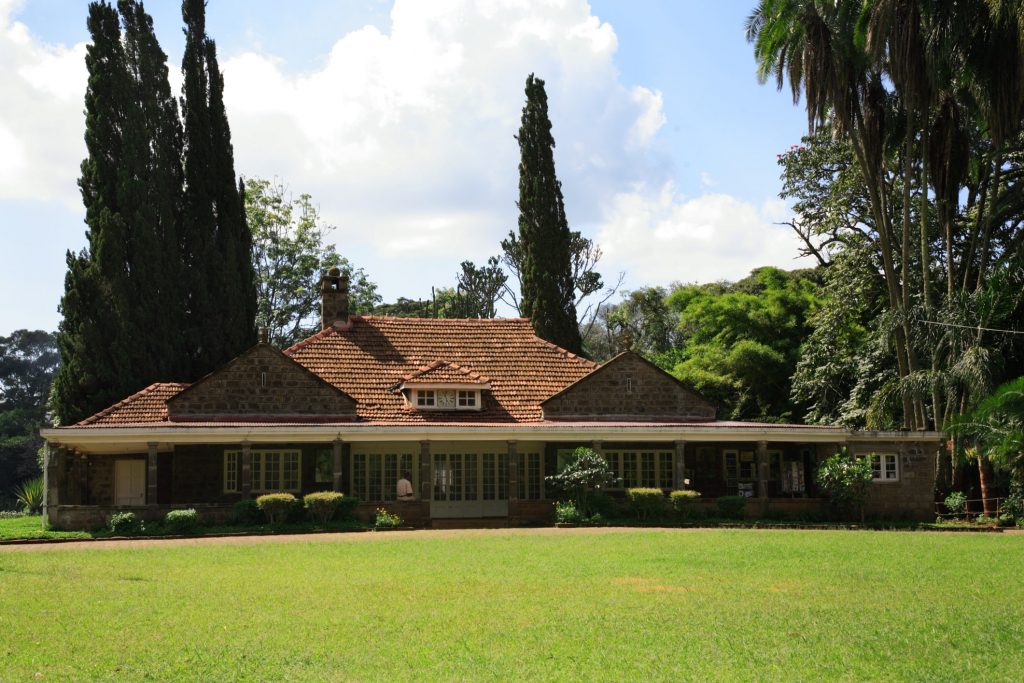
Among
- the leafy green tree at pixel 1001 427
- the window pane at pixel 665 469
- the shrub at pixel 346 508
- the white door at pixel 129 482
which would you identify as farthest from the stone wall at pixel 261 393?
the leafy green tree at pixel 1001 427

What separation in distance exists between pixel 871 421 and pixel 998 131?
9.18 meters

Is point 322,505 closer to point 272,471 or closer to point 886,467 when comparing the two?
point 272,471

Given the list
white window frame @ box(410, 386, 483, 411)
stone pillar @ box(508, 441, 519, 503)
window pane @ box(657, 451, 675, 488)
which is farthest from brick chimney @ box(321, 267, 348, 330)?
window pane @ box(657, 451, 675, 488)

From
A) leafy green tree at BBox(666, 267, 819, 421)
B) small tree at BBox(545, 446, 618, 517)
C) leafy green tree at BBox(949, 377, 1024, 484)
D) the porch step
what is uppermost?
leafy green tree at BBox(666, 267, 819, 421)

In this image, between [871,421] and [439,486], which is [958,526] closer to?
[871,421]

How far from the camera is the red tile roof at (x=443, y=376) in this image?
91.7ft

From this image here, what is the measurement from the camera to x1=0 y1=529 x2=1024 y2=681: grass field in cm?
929

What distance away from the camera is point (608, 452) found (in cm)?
2795

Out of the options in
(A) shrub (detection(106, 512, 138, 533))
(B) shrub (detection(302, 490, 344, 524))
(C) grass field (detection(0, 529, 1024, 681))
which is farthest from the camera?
(B) shrub (detection(302, 490, 344, 524))

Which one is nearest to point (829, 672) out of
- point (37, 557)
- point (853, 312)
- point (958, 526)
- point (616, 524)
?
point (37, 557)

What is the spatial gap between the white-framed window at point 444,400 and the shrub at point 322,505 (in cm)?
493

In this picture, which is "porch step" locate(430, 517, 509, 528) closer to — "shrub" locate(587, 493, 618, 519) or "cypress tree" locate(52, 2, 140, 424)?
"shrub" locate(587, 493, 618, 519)

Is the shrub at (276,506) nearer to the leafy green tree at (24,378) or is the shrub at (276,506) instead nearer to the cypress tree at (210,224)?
the cypress tree at (210,224)

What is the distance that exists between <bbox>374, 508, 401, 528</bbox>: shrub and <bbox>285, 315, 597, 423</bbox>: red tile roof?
10.5ft
